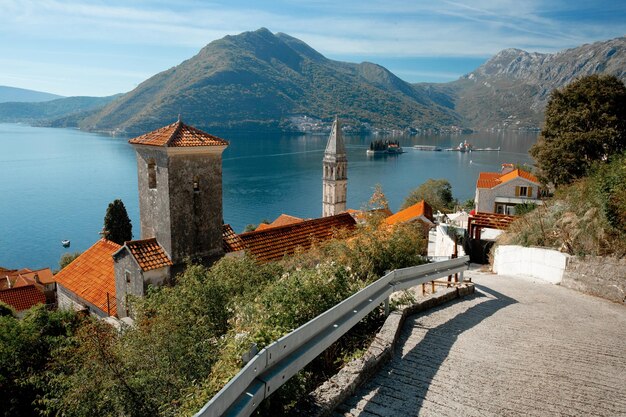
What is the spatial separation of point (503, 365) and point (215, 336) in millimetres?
3658

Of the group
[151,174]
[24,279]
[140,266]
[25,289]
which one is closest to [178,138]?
[151,174]

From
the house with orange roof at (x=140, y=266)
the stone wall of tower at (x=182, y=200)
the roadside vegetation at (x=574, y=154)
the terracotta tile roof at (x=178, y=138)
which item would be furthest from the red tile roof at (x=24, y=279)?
the roadside vegetation at (x=574, y=154)

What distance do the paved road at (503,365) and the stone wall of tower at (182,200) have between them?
27.6ft

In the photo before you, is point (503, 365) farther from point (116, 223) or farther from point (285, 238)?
point (116, 223)

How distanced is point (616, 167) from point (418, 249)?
219 inches

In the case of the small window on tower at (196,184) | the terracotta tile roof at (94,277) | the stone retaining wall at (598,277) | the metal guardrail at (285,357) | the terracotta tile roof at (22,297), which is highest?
the small window on tower at (196,184)

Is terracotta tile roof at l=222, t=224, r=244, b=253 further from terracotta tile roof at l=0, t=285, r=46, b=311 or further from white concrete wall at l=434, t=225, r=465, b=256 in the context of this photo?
terracotta tile roof at l=0, t=285, r=46, b=311

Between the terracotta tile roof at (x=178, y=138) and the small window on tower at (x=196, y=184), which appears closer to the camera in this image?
the terracotta tile roof at (x=178, y=138)

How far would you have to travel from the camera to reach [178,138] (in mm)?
12766

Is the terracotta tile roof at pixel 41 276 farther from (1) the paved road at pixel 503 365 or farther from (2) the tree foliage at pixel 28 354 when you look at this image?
Answer: (1) the paved road at pixel 503 365

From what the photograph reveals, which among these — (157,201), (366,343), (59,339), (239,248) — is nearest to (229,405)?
(366,343)

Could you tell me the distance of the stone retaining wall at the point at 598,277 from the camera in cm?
857

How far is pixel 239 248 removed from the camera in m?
14.8

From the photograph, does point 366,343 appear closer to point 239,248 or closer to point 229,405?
point 229,405
